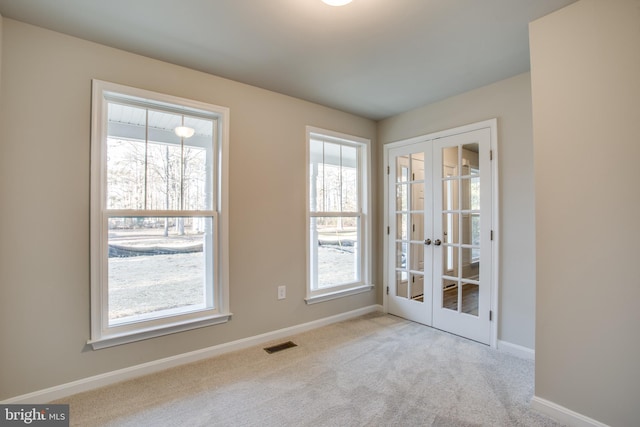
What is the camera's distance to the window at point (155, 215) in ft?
7.12

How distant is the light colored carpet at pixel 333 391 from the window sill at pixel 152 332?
298 mm

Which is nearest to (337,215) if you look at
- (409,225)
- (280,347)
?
(409,225)

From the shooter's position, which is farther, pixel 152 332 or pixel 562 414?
pixel 152 332

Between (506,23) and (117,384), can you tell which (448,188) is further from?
(117,384)

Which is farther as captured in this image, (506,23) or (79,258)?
(79,258)

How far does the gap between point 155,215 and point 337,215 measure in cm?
195

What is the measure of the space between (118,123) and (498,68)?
124 inches

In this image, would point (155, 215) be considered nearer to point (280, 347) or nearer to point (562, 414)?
point (280, 347)

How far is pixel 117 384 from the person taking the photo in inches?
85.0

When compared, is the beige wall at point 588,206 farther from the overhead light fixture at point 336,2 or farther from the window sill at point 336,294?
the window sill at point 336,294

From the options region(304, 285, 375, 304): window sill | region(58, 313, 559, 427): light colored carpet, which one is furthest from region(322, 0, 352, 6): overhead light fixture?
region(304, 285, 375, 304): window sill

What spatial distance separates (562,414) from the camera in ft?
5.79

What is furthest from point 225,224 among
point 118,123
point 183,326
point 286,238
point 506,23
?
point 506,23

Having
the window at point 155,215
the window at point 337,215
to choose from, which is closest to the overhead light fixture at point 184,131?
the window at point 155,215
